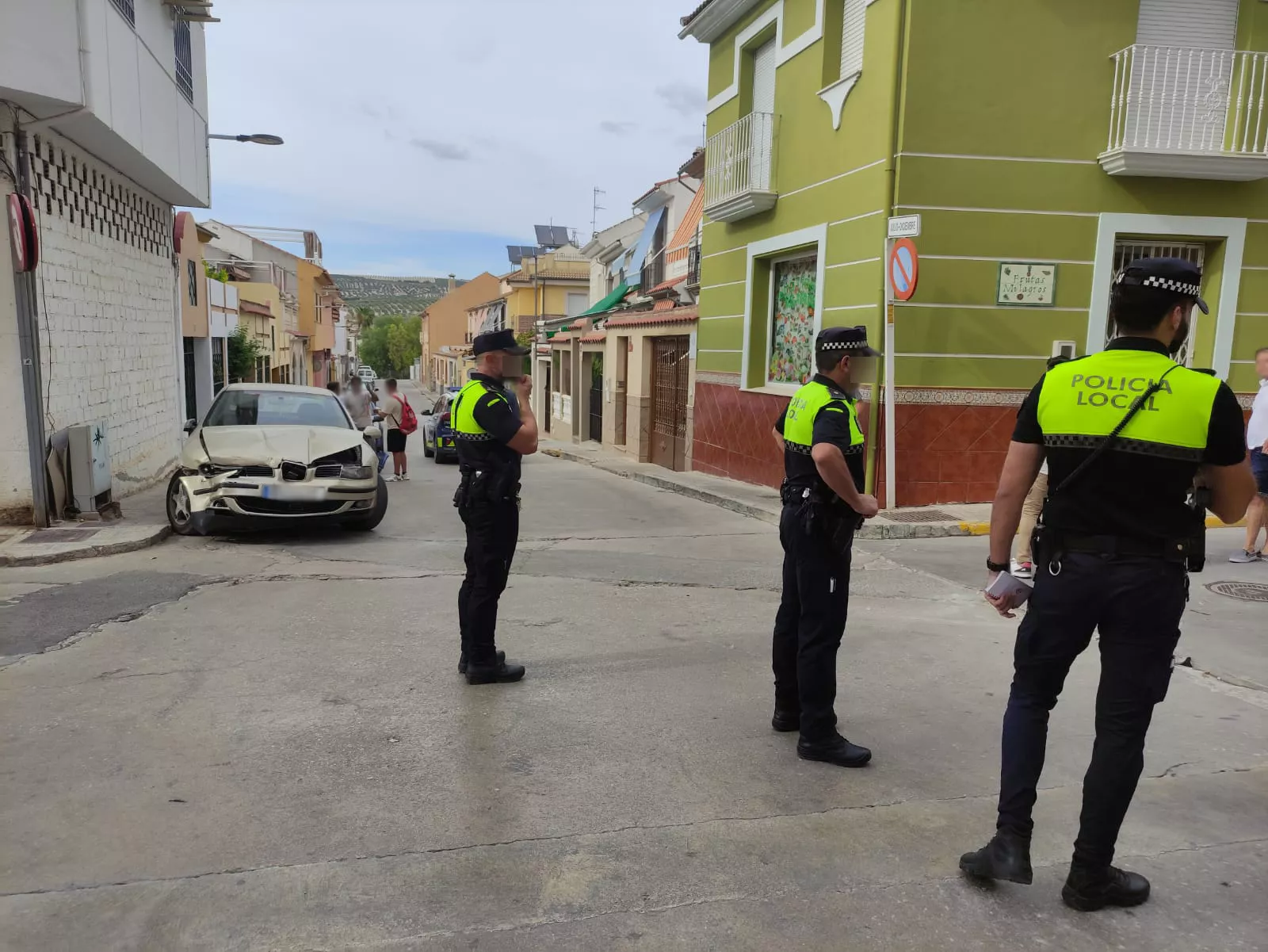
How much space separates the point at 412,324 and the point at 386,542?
106780 mm

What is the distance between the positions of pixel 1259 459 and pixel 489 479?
252 inches

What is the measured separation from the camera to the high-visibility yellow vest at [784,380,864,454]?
3670 millimetres

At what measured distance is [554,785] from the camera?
139 inches

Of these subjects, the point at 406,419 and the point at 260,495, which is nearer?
the point at 260,495

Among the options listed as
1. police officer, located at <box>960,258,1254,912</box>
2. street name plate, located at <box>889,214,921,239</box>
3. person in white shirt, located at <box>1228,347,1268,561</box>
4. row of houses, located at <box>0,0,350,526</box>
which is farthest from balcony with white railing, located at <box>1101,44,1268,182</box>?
row of houses, located at <box>0,0,350,526</box>

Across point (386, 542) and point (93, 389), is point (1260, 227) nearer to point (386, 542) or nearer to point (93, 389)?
point (386, 542)

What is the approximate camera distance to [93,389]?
10.0 m

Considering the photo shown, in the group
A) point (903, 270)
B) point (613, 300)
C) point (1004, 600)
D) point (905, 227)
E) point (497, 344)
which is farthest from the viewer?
point (613, 300)

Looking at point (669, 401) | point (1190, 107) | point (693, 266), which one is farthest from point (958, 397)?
point (693, 266)

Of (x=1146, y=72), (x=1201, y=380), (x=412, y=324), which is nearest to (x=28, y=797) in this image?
(x=1201, y=380)

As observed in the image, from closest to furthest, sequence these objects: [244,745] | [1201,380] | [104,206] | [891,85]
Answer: [1201,380], [244,745], [891,85], [104,206]

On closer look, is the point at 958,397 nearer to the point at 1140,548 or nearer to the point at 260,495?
the point at 260,495

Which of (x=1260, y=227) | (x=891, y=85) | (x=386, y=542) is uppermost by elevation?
(x=891, y=85)

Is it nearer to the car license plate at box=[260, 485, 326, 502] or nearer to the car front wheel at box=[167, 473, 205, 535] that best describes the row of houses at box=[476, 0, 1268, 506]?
the car license plate at box=[260, 485, 326, 502]
